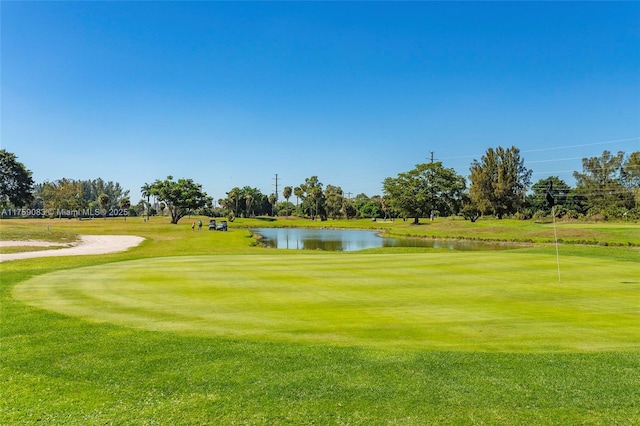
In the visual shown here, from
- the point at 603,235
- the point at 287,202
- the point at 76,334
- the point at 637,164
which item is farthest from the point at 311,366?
the point at 287,202

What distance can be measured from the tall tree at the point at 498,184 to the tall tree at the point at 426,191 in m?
4.69

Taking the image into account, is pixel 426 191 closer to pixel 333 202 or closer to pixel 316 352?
pixel 333 202

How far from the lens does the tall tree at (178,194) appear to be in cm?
9250

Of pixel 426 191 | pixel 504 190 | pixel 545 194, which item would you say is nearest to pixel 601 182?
pixel 545 194

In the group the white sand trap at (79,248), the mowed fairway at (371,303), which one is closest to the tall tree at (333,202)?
the white sand trap at (79,248)

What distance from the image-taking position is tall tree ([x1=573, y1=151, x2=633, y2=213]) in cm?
10900

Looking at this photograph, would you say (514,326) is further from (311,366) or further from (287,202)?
(287,202)

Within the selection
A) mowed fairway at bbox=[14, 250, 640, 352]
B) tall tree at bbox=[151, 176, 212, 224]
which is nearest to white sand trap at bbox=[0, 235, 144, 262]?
mowed fairway at bbox=[14, 250, 640, 352]

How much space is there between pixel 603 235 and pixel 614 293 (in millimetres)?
42540

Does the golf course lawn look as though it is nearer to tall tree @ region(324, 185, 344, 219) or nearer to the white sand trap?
the white sand trap

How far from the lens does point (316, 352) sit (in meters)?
7.59

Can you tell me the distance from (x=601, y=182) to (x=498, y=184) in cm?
3864

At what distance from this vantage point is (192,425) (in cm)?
508

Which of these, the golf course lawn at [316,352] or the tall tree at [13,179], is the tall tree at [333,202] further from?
the golf course lawn at [316,352]
